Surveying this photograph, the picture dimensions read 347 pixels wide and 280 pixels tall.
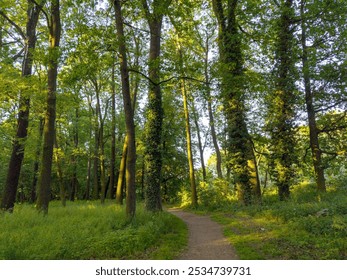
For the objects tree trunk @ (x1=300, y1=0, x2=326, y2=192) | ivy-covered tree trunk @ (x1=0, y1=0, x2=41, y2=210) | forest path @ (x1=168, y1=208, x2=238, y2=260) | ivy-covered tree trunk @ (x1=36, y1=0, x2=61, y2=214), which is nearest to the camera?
forest path @ (x1=168, y1=208, x2=238, y2=260)

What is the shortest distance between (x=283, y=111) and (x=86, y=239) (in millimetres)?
12848

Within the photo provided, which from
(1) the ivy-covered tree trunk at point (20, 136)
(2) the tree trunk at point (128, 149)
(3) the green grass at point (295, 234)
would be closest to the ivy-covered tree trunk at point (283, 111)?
(3) the green grass at point (295, 234)

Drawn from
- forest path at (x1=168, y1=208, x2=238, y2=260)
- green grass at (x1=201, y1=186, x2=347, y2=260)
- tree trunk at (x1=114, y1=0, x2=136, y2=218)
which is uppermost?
tree trunk at (x1=114, y1=0, x2=136, y2=218)

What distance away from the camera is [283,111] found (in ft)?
50.4

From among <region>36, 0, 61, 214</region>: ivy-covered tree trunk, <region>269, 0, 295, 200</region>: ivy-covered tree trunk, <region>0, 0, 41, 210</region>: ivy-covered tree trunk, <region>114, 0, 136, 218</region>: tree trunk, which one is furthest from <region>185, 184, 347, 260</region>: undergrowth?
<region>0, 0, 41, 210</region>: ivy-covered tree trunk

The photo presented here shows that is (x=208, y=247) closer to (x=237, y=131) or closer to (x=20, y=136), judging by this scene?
(x=237, y=131)

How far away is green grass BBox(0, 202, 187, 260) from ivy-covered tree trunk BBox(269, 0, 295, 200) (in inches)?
332

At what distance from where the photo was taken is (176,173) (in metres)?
29.7

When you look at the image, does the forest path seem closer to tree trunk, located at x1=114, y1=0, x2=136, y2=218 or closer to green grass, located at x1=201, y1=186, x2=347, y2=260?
green grass, located at x1=201, y1=186, x2=347, y2=260

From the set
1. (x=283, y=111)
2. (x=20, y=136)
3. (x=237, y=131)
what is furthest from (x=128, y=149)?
(x=283, y=111)

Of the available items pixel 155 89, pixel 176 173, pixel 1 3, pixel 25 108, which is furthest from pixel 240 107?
pixel 176 173

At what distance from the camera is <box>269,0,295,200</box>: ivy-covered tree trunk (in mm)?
15055

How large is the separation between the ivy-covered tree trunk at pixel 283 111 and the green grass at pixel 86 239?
8423mm

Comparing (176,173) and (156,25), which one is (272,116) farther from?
(176,173)
